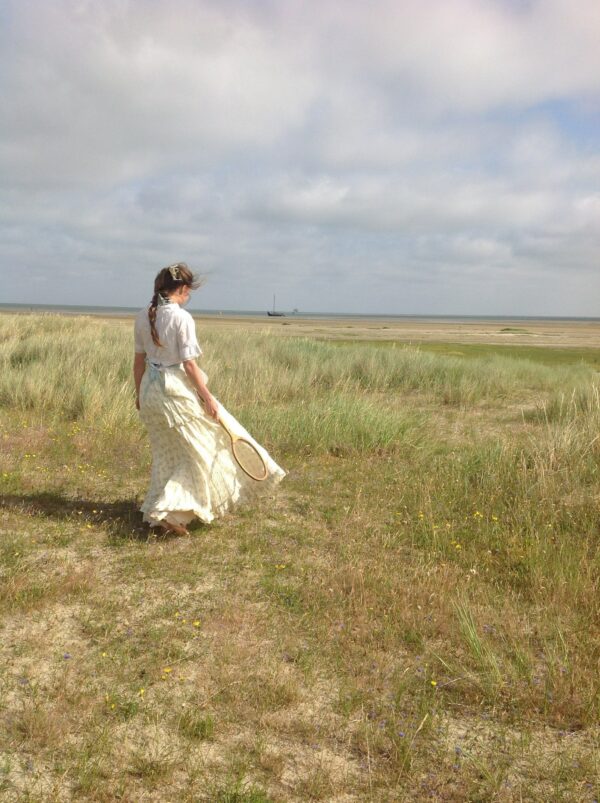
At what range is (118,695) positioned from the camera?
324 centimetres

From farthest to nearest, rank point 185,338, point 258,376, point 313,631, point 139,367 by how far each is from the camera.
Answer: point 258,376 → point 139,367 → point 185,338 → point 313,631

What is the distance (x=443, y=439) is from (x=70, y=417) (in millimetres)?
5739

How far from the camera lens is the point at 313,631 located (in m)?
3.94

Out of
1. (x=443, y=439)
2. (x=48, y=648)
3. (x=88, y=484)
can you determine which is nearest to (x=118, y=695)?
(x=48, y=648)

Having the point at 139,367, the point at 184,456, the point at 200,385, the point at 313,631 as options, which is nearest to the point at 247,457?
the point at 184,456

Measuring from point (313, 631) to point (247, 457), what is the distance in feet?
6.58

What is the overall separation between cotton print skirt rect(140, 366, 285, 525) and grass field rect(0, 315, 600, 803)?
0.32 meters

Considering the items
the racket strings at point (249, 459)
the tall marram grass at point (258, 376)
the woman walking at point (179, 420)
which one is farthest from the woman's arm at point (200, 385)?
the tall marram grass at point (258, 376)

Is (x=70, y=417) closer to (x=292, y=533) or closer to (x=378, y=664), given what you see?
(x=292, y=533)

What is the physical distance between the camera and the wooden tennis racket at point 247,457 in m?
5.31

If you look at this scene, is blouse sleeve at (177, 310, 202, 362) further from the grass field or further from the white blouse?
the grass field

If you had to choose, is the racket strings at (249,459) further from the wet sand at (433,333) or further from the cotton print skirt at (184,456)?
the wet sand at (433,333)

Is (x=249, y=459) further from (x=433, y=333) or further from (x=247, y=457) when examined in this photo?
(x=433, y=333)

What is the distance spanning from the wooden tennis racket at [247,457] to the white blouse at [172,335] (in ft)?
2.01
